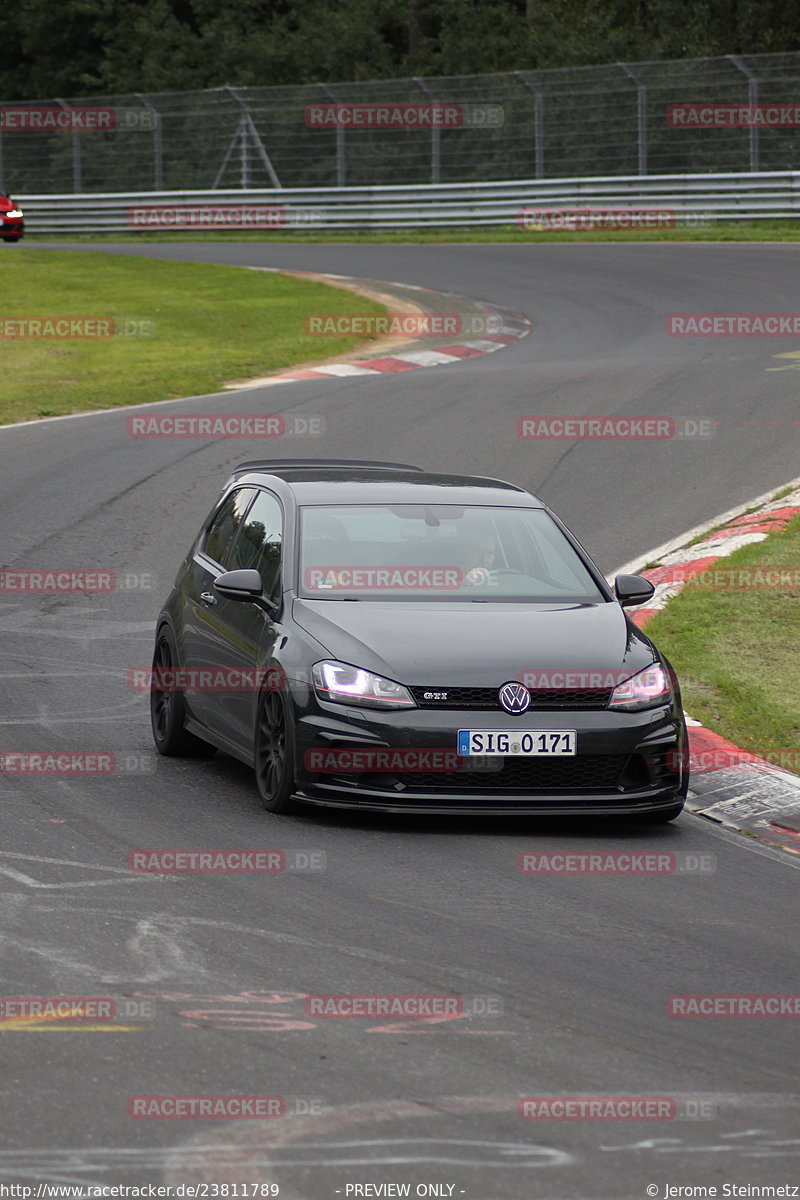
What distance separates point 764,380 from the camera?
20.9 metres

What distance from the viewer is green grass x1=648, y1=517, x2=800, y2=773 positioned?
10.1m

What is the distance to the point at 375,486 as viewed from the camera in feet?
32.4

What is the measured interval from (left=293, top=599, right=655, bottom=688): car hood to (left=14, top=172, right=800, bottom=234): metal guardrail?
29.4 meters

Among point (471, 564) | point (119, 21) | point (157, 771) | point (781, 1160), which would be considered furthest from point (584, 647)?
point (119, 21)

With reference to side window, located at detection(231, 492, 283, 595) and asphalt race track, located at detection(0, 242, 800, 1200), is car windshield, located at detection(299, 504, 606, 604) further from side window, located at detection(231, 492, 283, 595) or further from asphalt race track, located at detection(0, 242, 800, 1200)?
asphalt race track, located at detection(0, 242, 800, 1200)

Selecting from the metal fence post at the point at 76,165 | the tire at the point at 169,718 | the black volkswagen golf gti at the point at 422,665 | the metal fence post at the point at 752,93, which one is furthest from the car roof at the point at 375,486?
the metal fence post at the point at 76,165

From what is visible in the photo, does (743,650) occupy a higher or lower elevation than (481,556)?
lower

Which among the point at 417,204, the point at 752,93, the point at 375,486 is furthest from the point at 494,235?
the point at 375,486

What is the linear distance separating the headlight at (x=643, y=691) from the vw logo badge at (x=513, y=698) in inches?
16.8

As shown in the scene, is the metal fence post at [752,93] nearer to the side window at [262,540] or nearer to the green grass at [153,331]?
the green grass at [153,331]

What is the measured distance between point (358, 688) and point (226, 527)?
92.3 inches

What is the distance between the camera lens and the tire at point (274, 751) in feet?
27.5

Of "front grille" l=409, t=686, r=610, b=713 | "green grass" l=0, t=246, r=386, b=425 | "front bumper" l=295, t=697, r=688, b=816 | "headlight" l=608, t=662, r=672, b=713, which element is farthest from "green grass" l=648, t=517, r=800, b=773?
"green grass" l=0, t=246, r=386, b=425

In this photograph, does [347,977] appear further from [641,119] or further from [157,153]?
[157,153]
